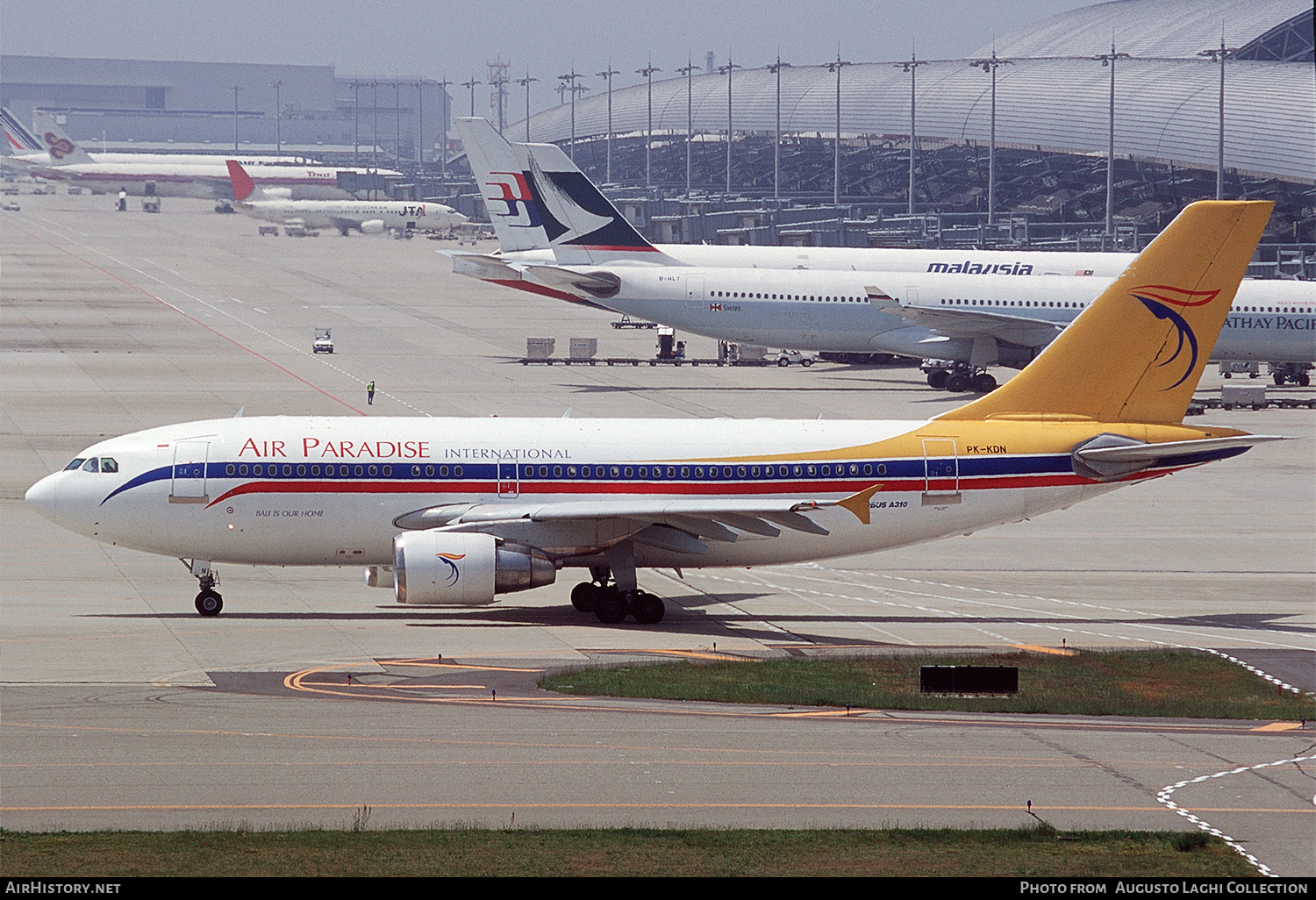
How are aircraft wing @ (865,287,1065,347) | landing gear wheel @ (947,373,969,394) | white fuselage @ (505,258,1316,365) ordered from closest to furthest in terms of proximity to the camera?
aircraft wing @ (865,287,1065,347), landing gear wheel @ (947,373,969,394), white fuselage @ (505,258,1316,365)

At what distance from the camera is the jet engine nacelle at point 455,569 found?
3644cm

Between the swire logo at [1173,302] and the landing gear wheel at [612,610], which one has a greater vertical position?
the swire logo at [1173,302]

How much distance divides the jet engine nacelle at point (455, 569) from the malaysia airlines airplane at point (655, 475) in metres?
0.04

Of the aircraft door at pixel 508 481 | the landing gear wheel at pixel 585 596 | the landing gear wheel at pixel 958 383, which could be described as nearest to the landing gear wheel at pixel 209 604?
the aircraft door at pixel 508 481

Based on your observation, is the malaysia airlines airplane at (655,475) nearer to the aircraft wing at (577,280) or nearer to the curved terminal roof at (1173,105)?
the aircraft wing at (577,280)

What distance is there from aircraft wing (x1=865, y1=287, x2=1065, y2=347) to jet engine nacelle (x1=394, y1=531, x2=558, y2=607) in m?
50.8

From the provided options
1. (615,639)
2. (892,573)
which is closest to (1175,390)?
(892,573)

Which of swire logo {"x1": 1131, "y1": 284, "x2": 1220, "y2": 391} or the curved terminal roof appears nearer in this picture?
swire logo {"x1": 1131, "y1": 284, "x2": 1220, "y2": 391}

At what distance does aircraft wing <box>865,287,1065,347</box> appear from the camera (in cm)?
8481

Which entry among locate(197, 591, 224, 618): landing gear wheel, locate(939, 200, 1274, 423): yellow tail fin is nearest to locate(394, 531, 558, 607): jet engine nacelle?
locate(197, 591, 224, 618): landing gear wheel

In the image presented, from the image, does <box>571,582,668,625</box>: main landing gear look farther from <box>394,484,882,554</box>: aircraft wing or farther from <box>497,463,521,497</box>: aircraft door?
<box>497,463,521,497</box>: aircraft door

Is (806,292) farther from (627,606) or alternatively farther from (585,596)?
(627,606)

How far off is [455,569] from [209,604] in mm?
5872

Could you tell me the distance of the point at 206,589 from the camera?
3816 cm
